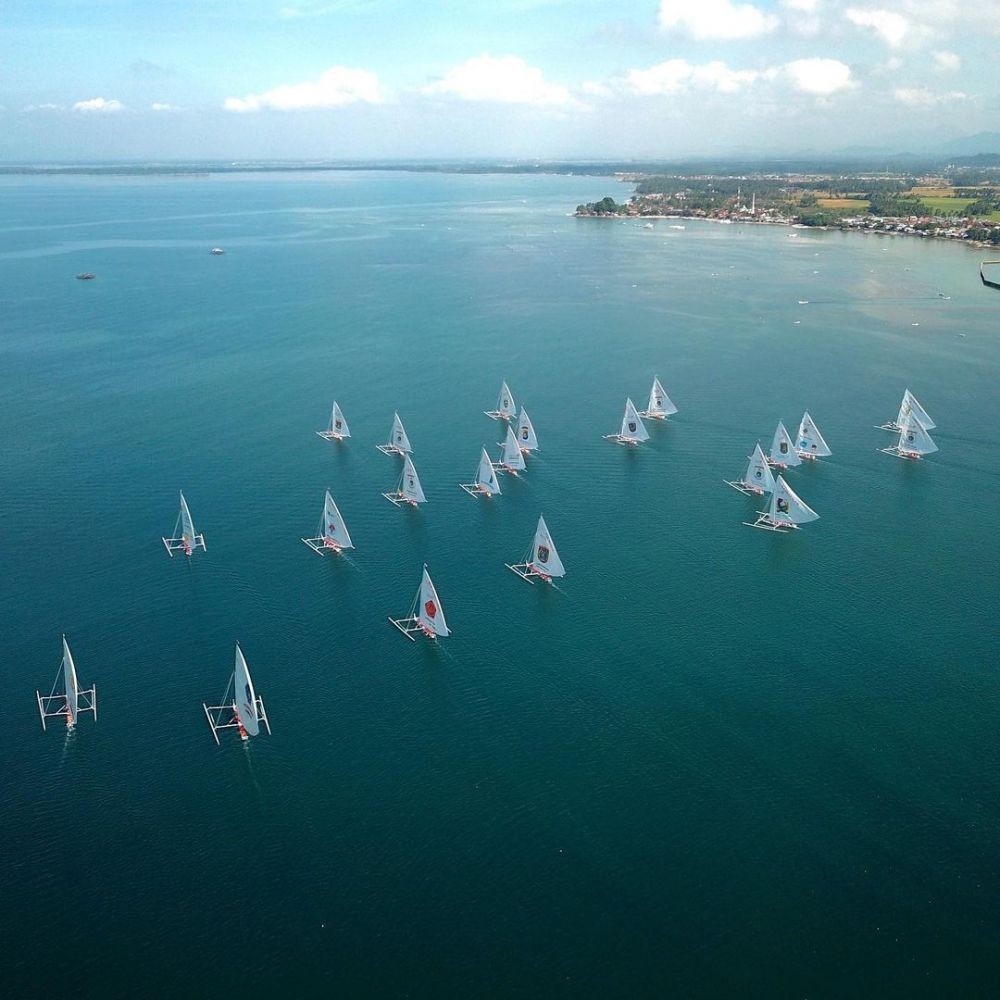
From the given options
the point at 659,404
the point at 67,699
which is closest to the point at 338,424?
the point at 659,404

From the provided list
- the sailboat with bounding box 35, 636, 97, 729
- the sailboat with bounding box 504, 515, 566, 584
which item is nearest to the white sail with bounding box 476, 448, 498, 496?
the sailboat with bounding box 504, 515, 566, 584

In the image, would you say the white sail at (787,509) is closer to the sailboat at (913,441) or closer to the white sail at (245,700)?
the sailboat at (913,441)

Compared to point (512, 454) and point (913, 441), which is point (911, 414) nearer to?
point (913, 441)

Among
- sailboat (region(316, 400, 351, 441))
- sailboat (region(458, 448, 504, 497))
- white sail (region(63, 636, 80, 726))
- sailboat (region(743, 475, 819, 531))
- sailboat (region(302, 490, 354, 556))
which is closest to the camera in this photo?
white sail (region(63, 636, 80, 726))

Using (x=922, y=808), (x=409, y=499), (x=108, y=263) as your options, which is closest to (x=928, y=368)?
(x=409, y=499)

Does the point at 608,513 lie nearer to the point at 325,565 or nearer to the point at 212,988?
the point at 325,565

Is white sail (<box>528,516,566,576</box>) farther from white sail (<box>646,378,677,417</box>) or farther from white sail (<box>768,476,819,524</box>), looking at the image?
white sail (<box>646,378,677,417</box>)
